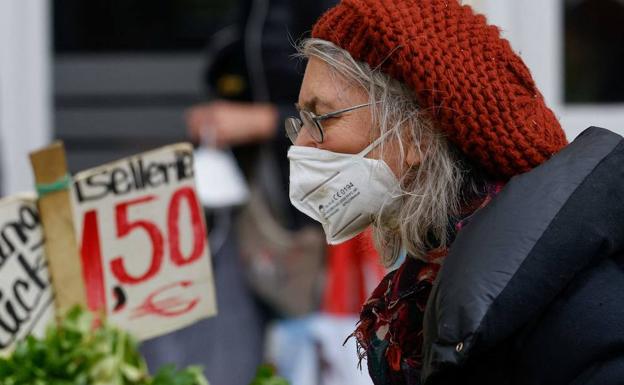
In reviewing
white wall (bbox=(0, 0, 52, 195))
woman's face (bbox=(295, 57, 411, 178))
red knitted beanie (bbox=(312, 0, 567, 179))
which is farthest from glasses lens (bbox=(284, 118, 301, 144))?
white wall (bbox=(0, 0, 52, 195))

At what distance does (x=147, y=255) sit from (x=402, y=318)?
0.89 meters

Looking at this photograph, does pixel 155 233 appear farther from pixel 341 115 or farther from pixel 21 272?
pixel 341 115

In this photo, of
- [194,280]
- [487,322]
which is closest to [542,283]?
[487,322]

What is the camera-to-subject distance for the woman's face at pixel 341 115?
6.55ft

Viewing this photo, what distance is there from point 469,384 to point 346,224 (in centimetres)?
42

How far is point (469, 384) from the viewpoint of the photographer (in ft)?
5.83

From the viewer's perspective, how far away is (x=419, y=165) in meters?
1.97

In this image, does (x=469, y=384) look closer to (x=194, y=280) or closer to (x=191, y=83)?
(x=194, y=280)

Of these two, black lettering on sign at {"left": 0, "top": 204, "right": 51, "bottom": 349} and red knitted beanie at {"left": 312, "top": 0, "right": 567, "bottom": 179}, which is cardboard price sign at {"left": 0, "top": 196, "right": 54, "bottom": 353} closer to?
black lettering on sign at {"left": 0, "top": 204, "right": 51, "bottom": 349}

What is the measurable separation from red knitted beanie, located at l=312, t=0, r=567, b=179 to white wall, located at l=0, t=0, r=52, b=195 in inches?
130

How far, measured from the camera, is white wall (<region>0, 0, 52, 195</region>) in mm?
5000

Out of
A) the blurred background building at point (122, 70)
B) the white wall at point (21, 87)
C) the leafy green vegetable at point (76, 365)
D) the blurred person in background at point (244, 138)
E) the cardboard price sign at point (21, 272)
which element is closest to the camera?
the leafy green vegetable at point (76, 365)

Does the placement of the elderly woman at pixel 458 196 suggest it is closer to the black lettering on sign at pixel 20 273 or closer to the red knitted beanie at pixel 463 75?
the red knitted beanie at pixel 463 75

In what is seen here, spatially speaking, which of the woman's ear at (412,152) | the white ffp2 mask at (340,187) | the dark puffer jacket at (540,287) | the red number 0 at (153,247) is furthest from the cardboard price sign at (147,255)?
the dark puffer jacket at (540,287)
